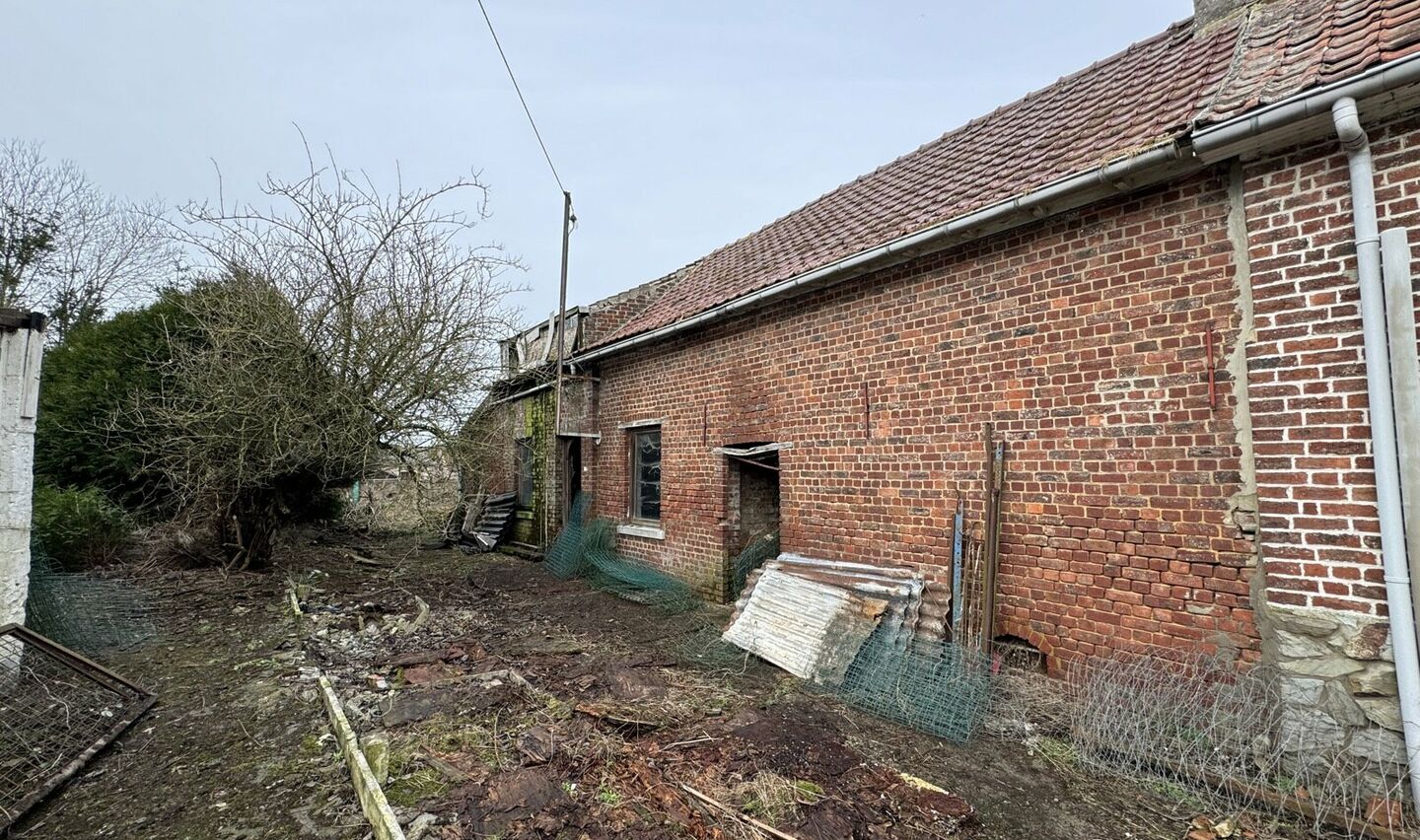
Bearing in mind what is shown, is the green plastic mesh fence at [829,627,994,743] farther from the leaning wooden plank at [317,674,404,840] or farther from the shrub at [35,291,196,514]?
the shrub at [35,291,196,514]

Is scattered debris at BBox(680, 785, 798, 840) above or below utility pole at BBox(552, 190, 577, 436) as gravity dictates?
below

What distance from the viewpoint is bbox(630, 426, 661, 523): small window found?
9.43 metres

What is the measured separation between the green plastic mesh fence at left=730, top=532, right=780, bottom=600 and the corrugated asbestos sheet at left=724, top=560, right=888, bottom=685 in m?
1.50

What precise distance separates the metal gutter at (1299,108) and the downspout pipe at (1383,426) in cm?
7

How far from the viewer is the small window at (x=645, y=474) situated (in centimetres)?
943

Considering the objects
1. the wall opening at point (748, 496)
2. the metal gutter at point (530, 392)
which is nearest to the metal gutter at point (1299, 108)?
the wall opening at point (748, 496)

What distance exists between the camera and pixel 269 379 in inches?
310

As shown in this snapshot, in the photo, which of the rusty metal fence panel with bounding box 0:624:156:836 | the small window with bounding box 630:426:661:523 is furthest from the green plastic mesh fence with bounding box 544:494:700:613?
the rusty metal fence panel with bounding box 0:624:156:836

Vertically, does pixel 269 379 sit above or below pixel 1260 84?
below

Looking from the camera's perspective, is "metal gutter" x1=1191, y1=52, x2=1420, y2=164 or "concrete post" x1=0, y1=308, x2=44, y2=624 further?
"concrete post" x1=0, y1=308, x2=44, y2=624

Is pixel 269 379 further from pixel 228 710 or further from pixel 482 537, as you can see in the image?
pixel 482 537

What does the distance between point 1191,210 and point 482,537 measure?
12768mm

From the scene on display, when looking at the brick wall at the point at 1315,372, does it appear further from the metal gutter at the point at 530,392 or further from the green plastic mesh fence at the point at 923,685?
the metal gutter at the point at 530,392

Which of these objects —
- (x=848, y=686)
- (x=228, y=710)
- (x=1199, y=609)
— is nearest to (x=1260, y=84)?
(x=1199, y=609)
